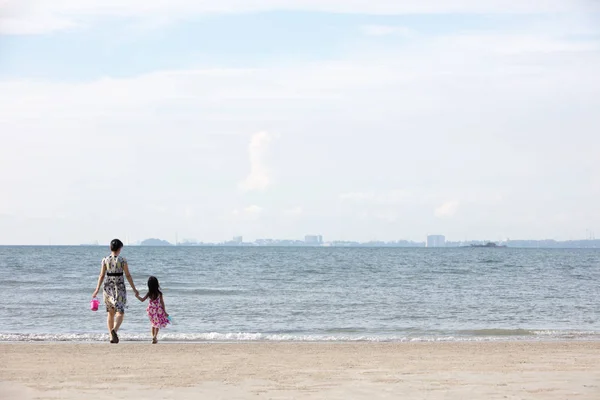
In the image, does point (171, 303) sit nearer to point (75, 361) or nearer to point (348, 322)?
point (348, 322)

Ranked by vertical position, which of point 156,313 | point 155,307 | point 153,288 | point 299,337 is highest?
point 153,288

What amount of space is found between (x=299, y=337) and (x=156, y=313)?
170 inches

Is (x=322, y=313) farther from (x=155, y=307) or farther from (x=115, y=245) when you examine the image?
(x=115, y=245)

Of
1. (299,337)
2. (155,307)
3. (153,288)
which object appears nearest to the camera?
(153,288)

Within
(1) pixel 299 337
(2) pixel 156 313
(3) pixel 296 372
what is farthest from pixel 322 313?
(3) pixel 296 372

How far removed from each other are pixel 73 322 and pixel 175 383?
39.4ft

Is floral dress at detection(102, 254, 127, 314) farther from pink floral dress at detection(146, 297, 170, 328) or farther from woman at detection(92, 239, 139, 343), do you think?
pink floral dress at detection(146, 297, 170, 328)

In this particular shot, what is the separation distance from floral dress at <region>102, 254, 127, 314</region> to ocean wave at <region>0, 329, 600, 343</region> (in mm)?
2673

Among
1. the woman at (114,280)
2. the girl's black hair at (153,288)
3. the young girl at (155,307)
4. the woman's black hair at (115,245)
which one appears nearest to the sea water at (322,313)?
the young girl at (155,307)

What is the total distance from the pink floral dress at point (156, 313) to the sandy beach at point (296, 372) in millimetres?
648

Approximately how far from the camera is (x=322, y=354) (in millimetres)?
13609

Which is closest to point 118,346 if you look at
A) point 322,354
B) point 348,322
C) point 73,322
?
point 322,354

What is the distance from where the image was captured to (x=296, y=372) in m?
11.1

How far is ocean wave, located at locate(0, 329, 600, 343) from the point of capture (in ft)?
55.9
